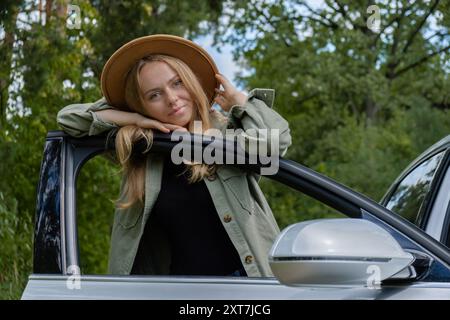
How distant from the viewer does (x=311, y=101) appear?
2464 centimetres

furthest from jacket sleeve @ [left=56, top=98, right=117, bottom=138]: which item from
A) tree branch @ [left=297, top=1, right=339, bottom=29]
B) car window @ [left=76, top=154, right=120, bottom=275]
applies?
tree branch @ [left=297, top=1, right=339, bottom=29]

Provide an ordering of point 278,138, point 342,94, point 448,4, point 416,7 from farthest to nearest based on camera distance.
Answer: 1. point 342,94
2. point 416,7
3. point 448,4
4. point 278,138

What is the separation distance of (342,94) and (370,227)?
20441mm

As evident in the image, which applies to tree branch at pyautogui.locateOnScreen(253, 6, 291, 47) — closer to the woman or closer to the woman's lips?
the woman's lips

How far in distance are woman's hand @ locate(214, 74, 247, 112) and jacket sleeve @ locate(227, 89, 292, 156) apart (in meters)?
0.05

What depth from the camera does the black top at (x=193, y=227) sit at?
270 cm

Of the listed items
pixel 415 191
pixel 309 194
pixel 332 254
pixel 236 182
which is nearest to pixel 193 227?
pixel 236 182

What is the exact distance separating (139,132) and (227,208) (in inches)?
12.9

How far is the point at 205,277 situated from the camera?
2.37m

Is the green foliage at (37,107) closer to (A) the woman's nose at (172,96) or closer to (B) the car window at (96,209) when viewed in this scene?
(B) the car window at (96,209)

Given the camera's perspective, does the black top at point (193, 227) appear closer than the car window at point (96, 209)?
Yes

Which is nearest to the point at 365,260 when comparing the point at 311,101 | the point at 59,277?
the point at 59,277

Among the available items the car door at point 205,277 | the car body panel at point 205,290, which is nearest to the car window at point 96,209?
the car door at point 205,277
